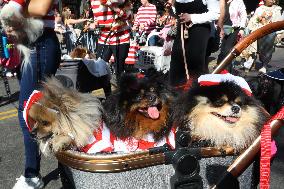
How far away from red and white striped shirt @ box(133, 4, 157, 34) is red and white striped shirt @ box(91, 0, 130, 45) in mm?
5399

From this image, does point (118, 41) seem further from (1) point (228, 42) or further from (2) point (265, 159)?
(2) point (265, 159)

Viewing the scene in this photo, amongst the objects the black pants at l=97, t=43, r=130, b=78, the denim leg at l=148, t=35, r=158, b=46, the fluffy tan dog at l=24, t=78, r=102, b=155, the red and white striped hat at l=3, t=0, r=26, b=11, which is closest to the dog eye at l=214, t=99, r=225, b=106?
the fluffy tan dog at l=24, t=78, r=102, b=155

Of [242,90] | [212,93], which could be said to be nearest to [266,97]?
[242,90]

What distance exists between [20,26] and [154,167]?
115 cm

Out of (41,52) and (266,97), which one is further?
(266,97)

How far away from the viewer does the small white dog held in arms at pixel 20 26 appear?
2275 millimetres

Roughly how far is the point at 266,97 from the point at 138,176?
4.93 ft

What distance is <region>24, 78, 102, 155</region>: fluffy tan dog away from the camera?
6.07 feet

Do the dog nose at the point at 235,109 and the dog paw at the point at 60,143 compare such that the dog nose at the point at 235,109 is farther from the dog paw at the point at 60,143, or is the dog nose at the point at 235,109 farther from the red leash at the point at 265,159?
the dog paw at the point at 60,143

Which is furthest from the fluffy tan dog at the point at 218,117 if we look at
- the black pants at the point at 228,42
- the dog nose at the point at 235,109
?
the black pants at the point at 228,42

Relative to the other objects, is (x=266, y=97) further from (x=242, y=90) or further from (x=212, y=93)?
(x=212, y=93)

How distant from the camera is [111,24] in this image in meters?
4.98

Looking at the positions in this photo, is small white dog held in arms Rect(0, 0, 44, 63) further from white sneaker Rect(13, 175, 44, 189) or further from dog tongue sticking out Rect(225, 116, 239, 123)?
dog tongue sticking out Rect(225, 116, 239, 123)

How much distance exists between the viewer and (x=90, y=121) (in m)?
1.93
